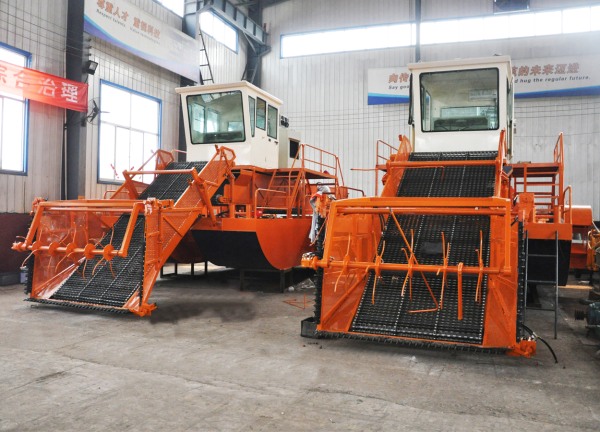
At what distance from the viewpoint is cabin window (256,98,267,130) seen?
1038 cm

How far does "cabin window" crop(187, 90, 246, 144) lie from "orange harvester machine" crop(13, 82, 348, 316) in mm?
21

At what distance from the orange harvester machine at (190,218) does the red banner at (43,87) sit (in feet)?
9.60

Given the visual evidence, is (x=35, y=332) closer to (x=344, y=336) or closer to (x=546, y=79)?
(x=344, y=336)

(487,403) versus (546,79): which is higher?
(546,79)

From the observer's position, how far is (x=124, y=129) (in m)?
13.6

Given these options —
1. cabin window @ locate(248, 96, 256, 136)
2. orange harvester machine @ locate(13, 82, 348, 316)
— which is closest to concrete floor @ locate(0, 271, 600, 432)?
orange harvester machine @ locate(13, 82, 348, 316)

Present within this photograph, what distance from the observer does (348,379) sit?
4406 millimetres

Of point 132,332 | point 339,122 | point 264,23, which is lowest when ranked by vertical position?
point 132,332

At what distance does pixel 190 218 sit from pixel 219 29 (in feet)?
39.3

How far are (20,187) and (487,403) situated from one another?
1029 centimetres

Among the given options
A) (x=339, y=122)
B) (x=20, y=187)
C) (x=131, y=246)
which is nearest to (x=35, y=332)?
(x=131, y=246)

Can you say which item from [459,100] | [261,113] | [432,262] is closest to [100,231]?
[261,113]

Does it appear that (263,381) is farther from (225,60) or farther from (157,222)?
(225,60)

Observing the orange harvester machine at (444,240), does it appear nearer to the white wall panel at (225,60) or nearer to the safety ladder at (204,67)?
the safety ladder at (204,67)
